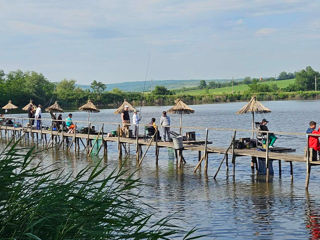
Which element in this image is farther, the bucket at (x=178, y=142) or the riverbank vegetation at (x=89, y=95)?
the riverbank vegetation at (x=89, y=95)

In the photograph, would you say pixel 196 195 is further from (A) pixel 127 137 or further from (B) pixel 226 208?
(A) pixel 127 137

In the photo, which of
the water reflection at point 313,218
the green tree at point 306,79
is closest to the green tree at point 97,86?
A: the green tree at point 306,79

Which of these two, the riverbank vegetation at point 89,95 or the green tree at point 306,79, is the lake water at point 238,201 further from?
the green tree at point 306,79

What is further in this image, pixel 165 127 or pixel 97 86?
pixel 97 86

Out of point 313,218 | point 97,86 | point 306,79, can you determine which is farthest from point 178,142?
point 97,86

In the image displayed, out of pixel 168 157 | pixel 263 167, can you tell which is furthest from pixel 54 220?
pixel 168 157

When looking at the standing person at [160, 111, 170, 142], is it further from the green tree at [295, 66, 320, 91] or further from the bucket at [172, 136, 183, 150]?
the green tree at [295, 66, 320, 91]

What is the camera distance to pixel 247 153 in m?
19.8

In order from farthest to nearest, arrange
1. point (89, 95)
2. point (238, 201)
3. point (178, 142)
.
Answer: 1. point (89, 95)
2. point (178, 142)
3. point (238, 201)

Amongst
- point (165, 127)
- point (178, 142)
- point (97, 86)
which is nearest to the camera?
point (178, 142)

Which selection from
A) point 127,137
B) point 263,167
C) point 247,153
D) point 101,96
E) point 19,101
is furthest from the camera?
point 101,96

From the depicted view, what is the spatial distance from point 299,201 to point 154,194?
4.50 metres

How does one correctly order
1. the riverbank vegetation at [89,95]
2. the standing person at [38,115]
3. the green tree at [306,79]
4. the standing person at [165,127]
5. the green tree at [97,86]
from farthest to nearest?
the green tree at [97,86], the green tree at [306,79], the riverbank vegetation at [89,95], the standing person at [38,115], the standing person at [165,127]

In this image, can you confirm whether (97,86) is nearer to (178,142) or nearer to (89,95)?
(89,95)
